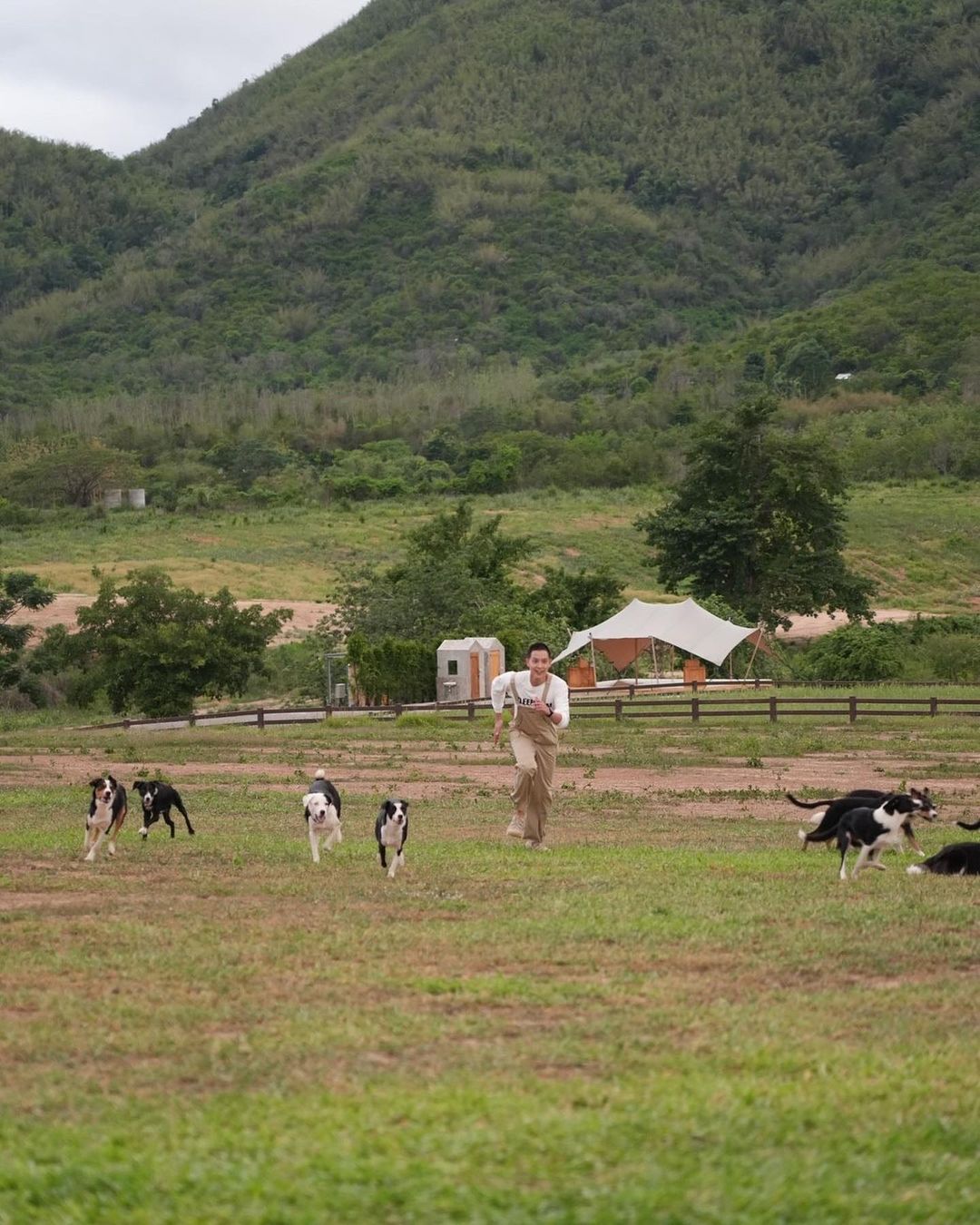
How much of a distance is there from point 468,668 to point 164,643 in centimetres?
818

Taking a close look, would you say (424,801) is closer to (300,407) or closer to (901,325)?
(300,407)

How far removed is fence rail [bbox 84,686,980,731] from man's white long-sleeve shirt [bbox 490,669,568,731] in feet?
79.9

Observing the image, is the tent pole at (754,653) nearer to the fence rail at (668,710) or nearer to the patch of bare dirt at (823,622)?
the fence rail at (668,710)

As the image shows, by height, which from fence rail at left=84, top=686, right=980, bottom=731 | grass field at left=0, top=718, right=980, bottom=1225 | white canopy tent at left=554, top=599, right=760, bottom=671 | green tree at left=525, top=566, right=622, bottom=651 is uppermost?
green tree at left=525, top=566, right=622, bottom=651

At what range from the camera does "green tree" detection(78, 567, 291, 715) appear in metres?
49.2

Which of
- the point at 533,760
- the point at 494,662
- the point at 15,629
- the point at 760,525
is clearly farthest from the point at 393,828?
the point at 760,525

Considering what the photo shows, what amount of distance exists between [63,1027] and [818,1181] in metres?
3.73

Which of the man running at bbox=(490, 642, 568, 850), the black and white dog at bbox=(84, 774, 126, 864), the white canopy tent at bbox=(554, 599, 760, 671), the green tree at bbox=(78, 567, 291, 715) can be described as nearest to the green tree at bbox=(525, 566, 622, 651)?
the white canopy tent at bbox=(554, 599, 760, 671)

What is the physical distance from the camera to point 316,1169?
5953 mm

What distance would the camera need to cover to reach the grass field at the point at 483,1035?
5898 millimetres

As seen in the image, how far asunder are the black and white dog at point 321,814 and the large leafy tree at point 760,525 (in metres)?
48.6

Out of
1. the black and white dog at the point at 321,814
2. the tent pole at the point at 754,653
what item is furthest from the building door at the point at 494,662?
the black and white dog at the point at 321,814

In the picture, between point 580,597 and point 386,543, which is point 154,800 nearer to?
point 580,597

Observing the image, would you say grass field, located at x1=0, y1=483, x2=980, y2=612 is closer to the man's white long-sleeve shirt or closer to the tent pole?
the tent pole
